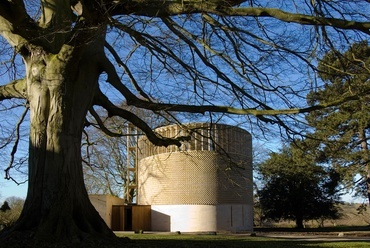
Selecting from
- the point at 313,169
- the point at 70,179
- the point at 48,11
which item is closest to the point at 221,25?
the point at 48,11

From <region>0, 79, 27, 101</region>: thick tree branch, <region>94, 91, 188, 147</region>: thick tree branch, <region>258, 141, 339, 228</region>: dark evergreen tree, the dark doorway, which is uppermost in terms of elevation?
<region>0, 79, 27, 101</region>: thick tree branch

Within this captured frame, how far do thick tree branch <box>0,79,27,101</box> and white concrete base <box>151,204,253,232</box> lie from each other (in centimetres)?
1819

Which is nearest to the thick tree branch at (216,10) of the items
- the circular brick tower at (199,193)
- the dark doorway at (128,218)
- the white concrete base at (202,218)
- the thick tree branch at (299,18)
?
the thick tree branch at (299,18)

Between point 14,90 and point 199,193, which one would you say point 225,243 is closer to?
point 14,90

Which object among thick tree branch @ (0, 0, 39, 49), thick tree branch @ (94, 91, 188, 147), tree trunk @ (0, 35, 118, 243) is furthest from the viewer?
thick tree branch @ (94, 91, 188, 147)

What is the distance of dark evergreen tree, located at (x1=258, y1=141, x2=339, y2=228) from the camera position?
1448 inches

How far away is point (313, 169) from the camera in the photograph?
110 ft

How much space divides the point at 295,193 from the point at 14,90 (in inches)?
1193

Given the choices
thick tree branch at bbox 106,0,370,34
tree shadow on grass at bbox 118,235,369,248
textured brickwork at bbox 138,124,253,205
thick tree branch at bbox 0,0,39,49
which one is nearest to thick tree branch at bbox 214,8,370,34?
thick tree branch at bbox 106,0,370,34

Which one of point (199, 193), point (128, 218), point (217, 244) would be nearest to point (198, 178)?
point (199, 193)

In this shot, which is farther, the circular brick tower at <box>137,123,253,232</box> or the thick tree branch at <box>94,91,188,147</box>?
the circular brick tower at <box>137,123,253,232</box>

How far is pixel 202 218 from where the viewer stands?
2786 cm

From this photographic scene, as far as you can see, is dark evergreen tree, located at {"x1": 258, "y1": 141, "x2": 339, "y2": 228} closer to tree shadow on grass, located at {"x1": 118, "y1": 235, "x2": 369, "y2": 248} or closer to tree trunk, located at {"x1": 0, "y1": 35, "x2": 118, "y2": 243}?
tree shadow on grass, located at {"x1": 118, "y1": 235, "x2": 369, "y2": 248}

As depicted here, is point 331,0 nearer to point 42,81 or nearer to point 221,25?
point 221,25
